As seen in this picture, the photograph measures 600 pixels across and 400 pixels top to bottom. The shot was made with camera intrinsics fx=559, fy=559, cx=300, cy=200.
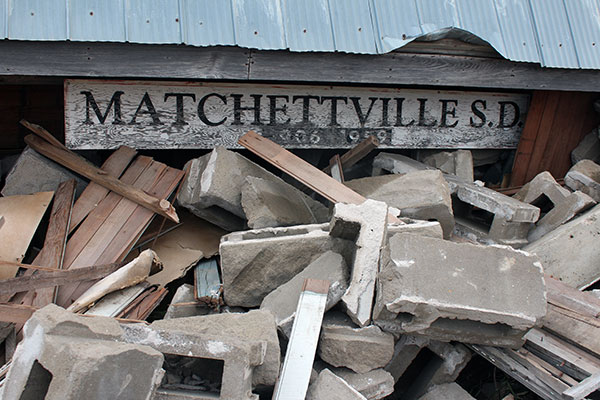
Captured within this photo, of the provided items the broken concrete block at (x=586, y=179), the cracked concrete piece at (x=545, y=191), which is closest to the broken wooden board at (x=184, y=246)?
the cracked concrete piece at (x=545, y=191)

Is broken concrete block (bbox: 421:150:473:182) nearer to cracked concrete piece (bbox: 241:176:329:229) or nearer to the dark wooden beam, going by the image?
the dark wooden beam

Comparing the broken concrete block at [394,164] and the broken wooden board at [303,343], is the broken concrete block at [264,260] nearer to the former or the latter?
the broken wooden board at [303,343]

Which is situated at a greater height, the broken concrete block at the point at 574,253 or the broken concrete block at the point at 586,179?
the broken concrete block at the point at 586,179

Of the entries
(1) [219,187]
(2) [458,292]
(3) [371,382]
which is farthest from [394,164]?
(3) [371,382]

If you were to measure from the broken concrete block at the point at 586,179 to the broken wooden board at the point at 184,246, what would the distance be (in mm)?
3129

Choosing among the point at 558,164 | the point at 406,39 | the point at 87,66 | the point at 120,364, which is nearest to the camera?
the point at 120,364

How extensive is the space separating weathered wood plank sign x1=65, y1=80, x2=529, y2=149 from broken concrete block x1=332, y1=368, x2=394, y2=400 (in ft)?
8.69

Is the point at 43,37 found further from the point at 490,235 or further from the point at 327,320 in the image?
the point at 490,235

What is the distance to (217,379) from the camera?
273 centimetres

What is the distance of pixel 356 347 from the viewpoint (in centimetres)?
306

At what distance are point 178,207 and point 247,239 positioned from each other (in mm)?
1291

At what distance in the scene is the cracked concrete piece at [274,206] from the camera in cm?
395

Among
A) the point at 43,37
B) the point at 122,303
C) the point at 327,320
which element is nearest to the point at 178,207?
the point at 122,303

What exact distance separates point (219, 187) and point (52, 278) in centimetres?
127
